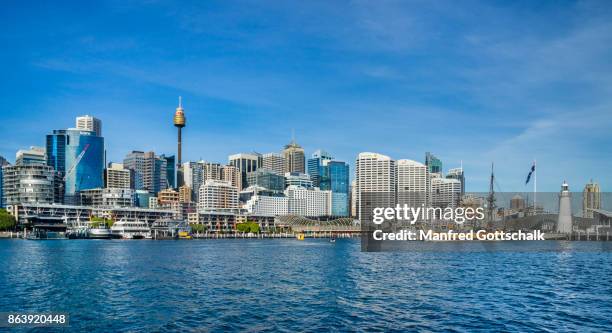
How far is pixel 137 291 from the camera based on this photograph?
60.3 m

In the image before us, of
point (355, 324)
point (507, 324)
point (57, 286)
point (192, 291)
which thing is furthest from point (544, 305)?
point (57, 286)

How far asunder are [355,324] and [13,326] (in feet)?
84.9

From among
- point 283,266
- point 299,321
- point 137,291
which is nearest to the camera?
point 299,321

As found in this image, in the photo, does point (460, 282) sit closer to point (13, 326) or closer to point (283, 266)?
point (283, 266)

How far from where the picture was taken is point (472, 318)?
45.7m

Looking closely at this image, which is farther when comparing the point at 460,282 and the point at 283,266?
the point at 283,266

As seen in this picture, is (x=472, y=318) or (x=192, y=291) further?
(x=192, y=291)

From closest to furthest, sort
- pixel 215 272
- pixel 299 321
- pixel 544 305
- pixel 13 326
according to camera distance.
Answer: pixel 13 326
pixel 299 321
pixel 544 305
pixel 215 272

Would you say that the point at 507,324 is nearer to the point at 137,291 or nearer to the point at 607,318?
the point at 607,318

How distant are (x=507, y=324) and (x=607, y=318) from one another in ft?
32.3

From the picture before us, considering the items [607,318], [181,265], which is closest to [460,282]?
[607,318]

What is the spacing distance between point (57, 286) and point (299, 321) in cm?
3347

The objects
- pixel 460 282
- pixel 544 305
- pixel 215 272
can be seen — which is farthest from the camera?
pixel 215 272

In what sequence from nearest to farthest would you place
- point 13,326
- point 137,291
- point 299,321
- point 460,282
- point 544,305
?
point 13,326, point 299,321, point 544,305, point 137,291, point 460,282
